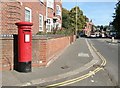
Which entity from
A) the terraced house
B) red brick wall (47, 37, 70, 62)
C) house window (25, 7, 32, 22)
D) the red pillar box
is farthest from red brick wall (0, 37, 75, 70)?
house window (25, 7, 32, 22)

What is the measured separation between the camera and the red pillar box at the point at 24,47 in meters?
10.0

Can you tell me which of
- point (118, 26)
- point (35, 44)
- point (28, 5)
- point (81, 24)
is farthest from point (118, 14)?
point (35, 44)

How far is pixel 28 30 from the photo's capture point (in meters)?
10.2

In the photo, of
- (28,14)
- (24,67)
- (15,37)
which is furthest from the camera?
(28,14)

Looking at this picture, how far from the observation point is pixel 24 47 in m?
10.1

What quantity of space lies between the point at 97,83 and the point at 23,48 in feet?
10.8

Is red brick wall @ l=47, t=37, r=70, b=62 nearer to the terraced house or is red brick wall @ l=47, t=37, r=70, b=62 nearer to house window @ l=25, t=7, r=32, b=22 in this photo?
the terraced house

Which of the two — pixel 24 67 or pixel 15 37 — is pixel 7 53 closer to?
pixel 15 37

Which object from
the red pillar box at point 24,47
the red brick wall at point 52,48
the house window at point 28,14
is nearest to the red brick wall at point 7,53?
the red pillar box at point 24,47

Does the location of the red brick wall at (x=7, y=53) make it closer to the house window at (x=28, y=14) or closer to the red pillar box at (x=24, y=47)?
the red pillar box at (x=24, y=47)

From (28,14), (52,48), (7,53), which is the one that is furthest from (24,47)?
(28,14)

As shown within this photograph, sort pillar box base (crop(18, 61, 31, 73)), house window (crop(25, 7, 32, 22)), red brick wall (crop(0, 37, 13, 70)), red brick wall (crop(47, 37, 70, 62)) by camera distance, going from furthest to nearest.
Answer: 1. house window (crop(25, 7, 32, 22))
2. red brick wall (crop(47, 37, 70, 62))
3. red brick wall (crop(0, 37, 13, 70))
4. pillar box base (crop(18, 61, 31, 73))

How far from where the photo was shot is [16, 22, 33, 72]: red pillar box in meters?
10.0

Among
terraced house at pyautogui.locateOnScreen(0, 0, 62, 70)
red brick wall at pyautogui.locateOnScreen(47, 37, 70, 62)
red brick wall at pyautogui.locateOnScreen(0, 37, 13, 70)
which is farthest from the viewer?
red brick wall at pyautogui.locateOnScreen(47, 37, 70, 62)
